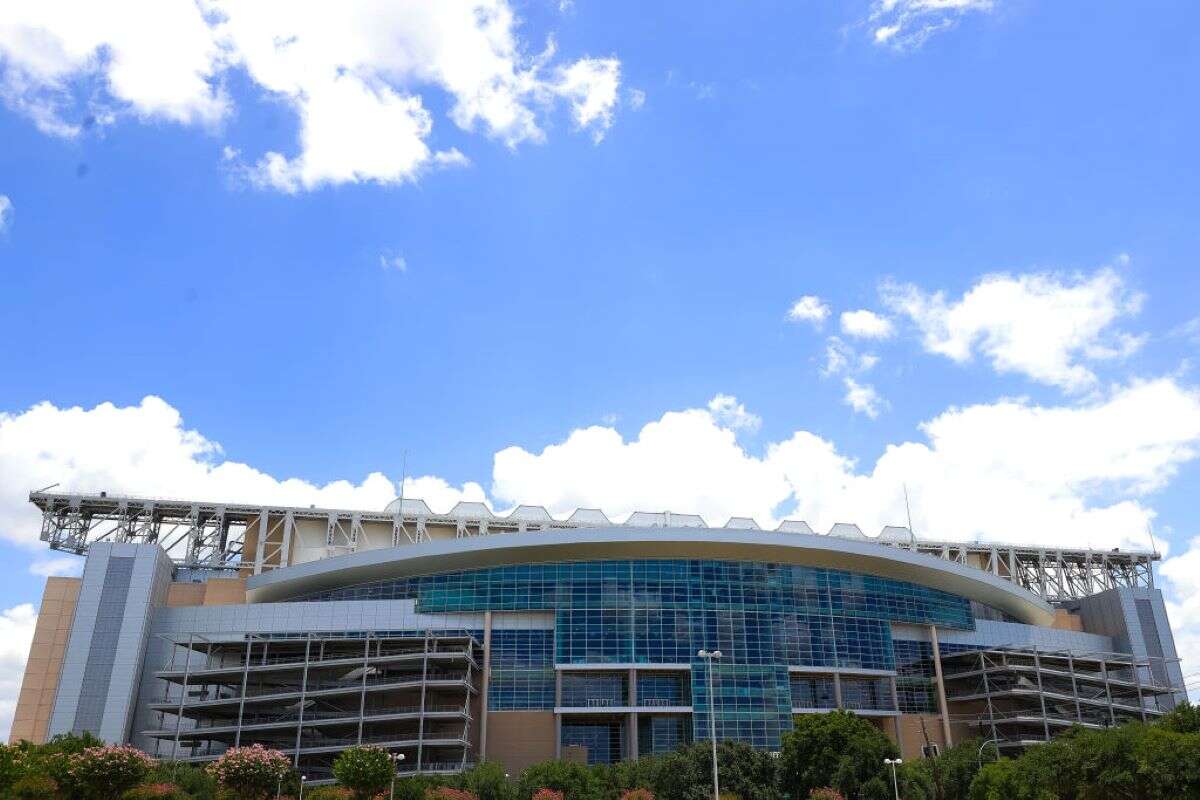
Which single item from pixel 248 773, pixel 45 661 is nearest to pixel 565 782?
pixel 248 773

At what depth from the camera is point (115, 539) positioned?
10950 cm

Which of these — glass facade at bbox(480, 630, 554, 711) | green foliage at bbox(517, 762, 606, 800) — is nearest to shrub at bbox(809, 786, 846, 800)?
green foliage at bbox(517, 762, 606, 800)

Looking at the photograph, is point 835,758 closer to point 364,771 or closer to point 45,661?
point 364,771

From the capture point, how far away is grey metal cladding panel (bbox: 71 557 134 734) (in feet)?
287

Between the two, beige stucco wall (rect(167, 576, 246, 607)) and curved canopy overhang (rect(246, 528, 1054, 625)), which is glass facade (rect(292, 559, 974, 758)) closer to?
curved canopy overhang (rect(246, 528, 1054, 625))

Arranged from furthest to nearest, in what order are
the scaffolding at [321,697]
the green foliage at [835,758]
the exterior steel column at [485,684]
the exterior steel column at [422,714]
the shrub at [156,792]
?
the exterior steel column at [485,684] < the scaffolding at [321,697] < the exterior steel column at [422,714] < the green foliage at [835,758] < the shrub at [156,792]

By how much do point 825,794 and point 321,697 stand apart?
46938 mm

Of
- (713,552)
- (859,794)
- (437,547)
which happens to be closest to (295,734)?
(437,547)

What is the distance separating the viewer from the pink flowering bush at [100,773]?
58938mm

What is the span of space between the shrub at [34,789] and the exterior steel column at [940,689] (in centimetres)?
8006

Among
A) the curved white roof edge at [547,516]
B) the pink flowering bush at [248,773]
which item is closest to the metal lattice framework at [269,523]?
the curved white roof edge at [547,516]

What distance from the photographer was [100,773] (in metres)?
59.1

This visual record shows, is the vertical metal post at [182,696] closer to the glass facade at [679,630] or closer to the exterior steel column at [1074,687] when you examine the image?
the glass facade at [679,630]

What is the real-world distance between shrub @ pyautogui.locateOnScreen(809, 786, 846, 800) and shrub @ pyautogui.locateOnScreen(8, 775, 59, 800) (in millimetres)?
48426
